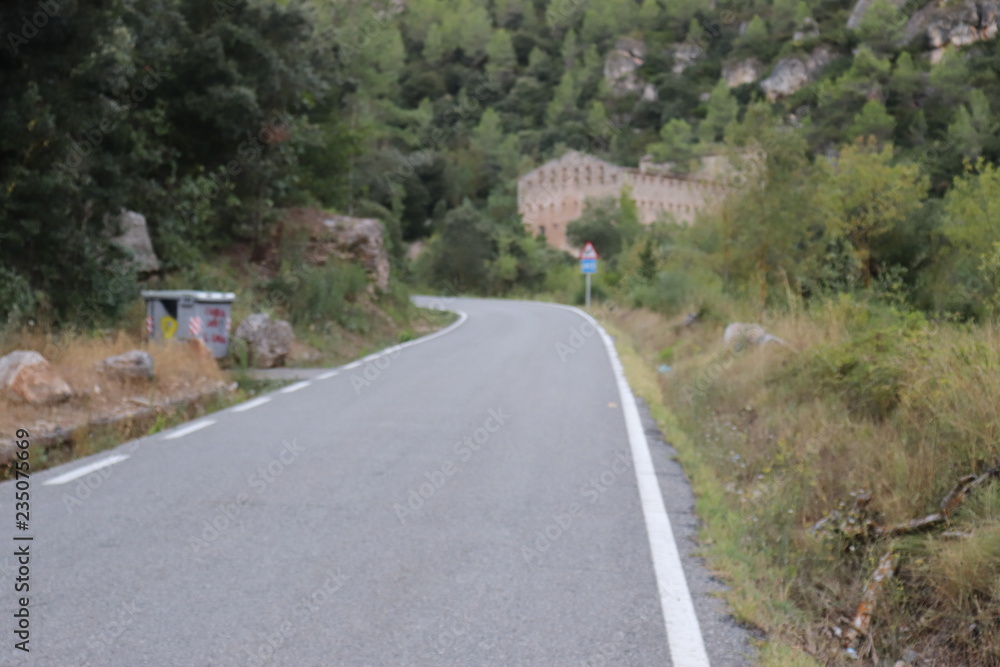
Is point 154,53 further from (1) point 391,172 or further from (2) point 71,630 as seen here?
(1) point 391,172

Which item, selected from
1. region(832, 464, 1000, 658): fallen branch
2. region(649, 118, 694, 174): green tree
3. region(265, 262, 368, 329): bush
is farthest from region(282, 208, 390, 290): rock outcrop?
region(649, 118, 694, 174): green tree

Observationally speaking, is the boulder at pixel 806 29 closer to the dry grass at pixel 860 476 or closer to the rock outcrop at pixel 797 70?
the rock outcrop at pixel 797 70

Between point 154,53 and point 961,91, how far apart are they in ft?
208

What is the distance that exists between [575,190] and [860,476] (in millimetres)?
77778

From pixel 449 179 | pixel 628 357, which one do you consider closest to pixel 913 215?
pixel 628 357

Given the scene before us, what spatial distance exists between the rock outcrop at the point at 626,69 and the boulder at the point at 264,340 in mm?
122606

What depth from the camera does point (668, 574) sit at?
13.6ft

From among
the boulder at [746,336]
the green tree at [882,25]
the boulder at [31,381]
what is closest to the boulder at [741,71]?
the green tree at [882,25]

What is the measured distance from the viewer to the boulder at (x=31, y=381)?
7336mm

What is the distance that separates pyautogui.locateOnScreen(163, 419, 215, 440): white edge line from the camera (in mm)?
7621

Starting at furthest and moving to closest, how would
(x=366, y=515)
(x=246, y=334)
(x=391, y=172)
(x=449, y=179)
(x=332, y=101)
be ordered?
(x=449, y=179) < (x=391, y=172) < (x=332, y=101) < (x=246, y=334) < (x=366, y=515)

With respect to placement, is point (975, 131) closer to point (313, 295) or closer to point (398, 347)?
point (398, 347)

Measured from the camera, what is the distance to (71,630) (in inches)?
132

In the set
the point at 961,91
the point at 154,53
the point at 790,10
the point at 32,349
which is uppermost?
the point at 790,10
